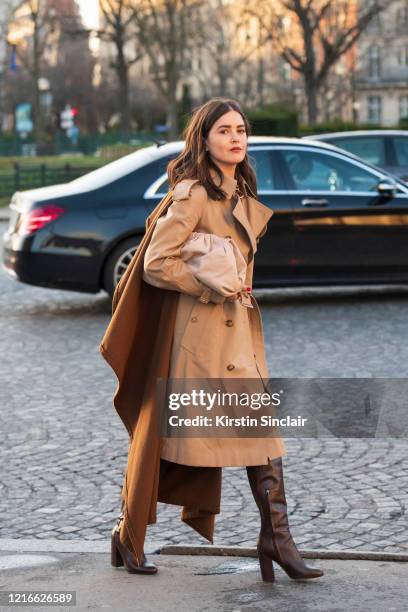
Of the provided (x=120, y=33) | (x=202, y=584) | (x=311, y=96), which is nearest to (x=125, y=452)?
(x=202, y=584)

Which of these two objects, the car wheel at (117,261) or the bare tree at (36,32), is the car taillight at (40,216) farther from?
the bare tree at (36,32)

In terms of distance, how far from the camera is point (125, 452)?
754 cm

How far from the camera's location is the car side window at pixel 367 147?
19219mm

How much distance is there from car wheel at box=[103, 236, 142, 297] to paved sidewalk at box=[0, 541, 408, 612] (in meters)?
7.44

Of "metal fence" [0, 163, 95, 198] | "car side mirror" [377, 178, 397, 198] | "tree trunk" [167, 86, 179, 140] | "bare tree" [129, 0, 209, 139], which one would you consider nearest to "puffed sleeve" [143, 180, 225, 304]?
"car side mirror" [377, 178, 397, 198]

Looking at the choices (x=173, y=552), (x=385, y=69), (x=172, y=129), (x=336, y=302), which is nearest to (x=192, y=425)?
(x=173, y=552)

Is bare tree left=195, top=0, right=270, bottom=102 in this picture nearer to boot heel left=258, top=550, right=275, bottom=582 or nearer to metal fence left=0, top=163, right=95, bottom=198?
metal fence left=0, top=163, right=95, bottom=198

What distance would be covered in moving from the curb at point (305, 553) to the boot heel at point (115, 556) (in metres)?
0.32

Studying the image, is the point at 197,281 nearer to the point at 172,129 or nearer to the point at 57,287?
the point at 57,287

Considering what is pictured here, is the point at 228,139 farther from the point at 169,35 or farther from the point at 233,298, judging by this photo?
the point at 169,35

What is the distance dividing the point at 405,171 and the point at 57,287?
7.48 metres

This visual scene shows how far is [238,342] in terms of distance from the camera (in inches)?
197

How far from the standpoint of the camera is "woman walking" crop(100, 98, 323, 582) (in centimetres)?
495

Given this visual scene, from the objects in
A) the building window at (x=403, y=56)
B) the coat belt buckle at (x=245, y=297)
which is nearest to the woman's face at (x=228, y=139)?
the coat belt buckle at (x=245, y=297)
